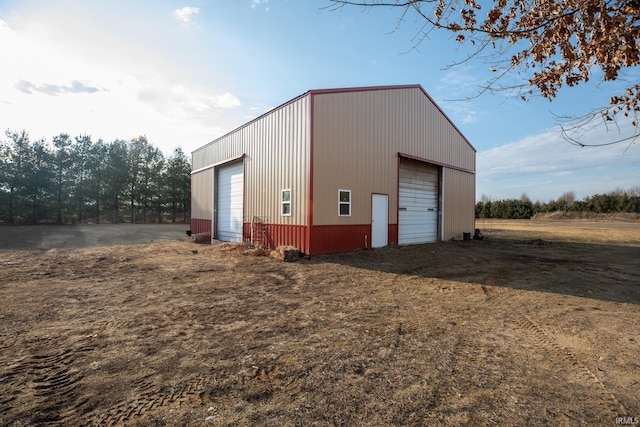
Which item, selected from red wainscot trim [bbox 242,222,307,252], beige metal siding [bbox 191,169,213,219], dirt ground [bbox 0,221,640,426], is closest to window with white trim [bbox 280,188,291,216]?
red wainscot trim [bbox 242,222,307,252]

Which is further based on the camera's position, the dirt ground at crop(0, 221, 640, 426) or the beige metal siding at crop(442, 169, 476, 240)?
the beige metal siding at crop(442, 169, 476, 240)

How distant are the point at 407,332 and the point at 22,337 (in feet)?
17.2

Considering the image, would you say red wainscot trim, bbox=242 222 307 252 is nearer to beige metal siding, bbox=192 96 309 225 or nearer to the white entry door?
beige metal siding, bbox=192 96 309 225

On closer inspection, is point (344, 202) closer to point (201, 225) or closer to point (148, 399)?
point (148, 399)

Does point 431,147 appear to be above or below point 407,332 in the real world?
above

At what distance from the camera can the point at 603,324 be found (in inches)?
191

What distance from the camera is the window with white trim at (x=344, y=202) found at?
11924 mm

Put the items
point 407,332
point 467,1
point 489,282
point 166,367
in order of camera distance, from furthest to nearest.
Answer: point 489,282 → point 407,332 → point 467,1 → point 166,367

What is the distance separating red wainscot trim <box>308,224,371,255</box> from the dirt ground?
10.6 ft

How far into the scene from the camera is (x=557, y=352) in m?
3.84

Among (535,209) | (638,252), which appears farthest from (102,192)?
(535,209)

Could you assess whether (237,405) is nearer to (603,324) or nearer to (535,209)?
(603,324)

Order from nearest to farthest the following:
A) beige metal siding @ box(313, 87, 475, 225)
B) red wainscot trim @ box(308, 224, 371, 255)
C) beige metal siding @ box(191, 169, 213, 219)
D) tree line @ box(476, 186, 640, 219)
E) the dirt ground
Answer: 1. the dirt ground
2. red wainscot trim @ box(308, 224, 371, 255)
3. beige metal siding @ box(313, 87, 475, 225)
4. beige metal siding @ box(191, 169, 213, 219)
5. tree line @ box(476, 186, 640, 219)

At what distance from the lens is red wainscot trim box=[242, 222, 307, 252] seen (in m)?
11.5
